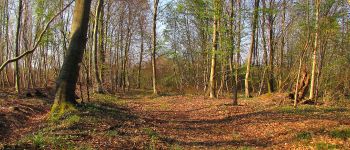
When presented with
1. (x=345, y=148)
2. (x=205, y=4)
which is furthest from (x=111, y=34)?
(x=345, y=148)

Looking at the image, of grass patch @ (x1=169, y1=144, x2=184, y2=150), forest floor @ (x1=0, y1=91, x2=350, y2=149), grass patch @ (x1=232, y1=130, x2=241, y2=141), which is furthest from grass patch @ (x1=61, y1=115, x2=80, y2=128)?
grass patch @ (x1=232, y1=130, x2=241, y2=141)

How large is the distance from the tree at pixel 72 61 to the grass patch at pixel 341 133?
886cm

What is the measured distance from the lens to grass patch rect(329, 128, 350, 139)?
11.0 metres

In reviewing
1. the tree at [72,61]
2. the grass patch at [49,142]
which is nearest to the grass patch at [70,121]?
the tree at [72,61]

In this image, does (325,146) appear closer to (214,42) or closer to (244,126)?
(244,126)

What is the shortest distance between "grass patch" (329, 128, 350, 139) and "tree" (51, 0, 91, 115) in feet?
29.1

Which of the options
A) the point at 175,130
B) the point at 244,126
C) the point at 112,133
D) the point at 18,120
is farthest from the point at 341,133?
the point at 18,120

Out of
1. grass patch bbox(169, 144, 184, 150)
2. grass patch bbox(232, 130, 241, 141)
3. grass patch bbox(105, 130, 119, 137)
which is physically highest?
grass patch bbox(105, 130, 119, 137)

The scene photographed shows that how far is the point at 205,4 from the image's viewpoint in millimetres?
24422

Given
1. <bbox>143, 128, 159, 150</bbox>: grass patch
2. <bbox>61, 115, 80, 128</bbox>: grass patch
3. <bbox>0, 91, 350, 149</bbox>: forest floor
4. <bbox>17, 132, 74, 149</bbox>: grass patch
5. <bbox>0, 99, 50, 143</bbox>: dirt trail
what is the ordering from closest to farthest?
<bbox>17, 132, 74, 149</bbox>: grass patch, <bbox>0, 91, 350, 149</bbox>: forest floor, <bbox>143, 128, 159, 150</bbox>: grass patch, <bbox>0, 99, 50, 143</bbox>: dirt trail, <bbox>61, 115, 80, 128</bbox>: grass patch

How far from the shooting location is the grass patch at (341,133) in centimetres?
1104

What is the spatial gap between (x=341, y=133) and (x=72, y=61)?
9336 mm

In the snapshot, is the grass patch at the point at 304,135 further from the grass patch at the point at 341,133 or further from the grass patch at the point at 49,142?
the grass patch at the point at 49,142

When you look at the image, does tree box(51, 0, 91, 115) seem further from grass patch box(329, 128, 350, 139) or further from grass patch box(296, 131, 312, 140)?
grass patch box(329, 128, 350, 139)
